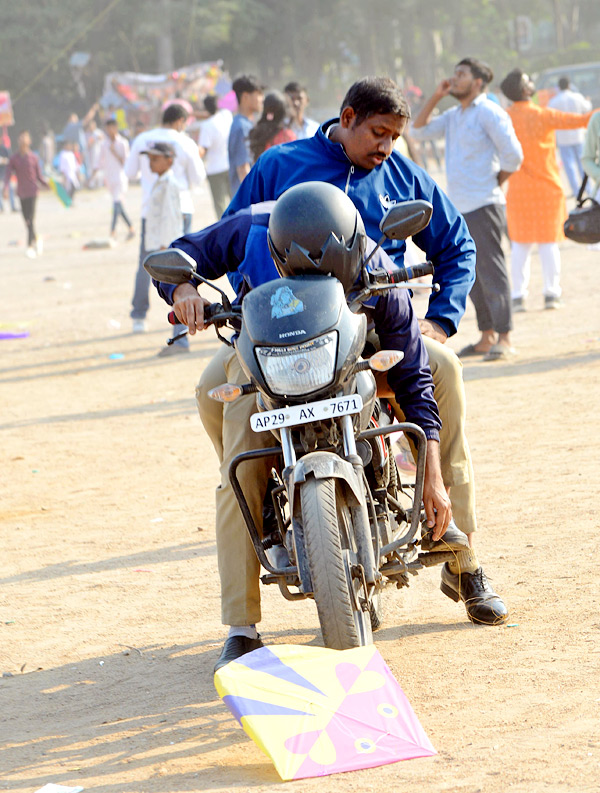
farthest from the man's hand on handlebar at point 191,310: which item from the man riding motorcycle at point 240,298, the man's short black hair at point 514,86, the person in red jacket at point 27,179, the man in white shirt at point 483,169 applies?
the person in red jacket at point 27,179

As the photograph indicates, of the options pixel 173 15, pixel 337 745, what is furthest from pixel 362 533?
pixel 173 15

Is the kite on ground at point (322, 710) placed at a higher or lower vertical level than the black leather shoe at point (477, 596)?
higher

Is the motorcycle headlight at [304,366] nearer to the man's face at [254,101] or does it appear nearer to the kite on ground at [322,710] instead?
the kite on ground at [322,710]

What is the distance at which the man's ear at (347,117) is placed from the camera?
13.3 feet

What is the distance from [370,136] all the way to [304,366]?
3.47ft

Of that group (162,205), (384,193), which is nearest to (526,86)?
(162,205)

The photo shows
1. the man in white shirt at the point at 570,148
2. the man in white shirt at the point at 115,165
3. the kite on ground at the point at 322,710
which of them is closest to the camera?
the kite on ground at the point at 322,710

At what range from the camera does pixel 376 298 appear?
371cm

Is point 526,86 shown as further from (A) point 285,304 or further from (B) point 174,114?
(A) point 285,304

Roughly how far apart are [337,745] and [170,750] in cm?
54

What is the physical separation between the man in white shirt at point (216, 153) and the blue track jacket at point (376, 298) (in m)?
10.4

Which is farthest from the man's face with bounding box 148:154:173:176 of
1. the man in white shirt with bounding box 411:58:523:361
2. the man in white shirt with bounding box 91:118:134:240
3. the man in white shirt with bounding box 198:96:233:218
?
the man in white shirt with bounding box 91:118:134:240

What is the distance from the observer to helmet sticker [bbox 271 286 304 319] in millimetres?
3393

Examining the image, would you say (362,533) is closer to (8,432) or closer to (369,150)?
(369,150)
